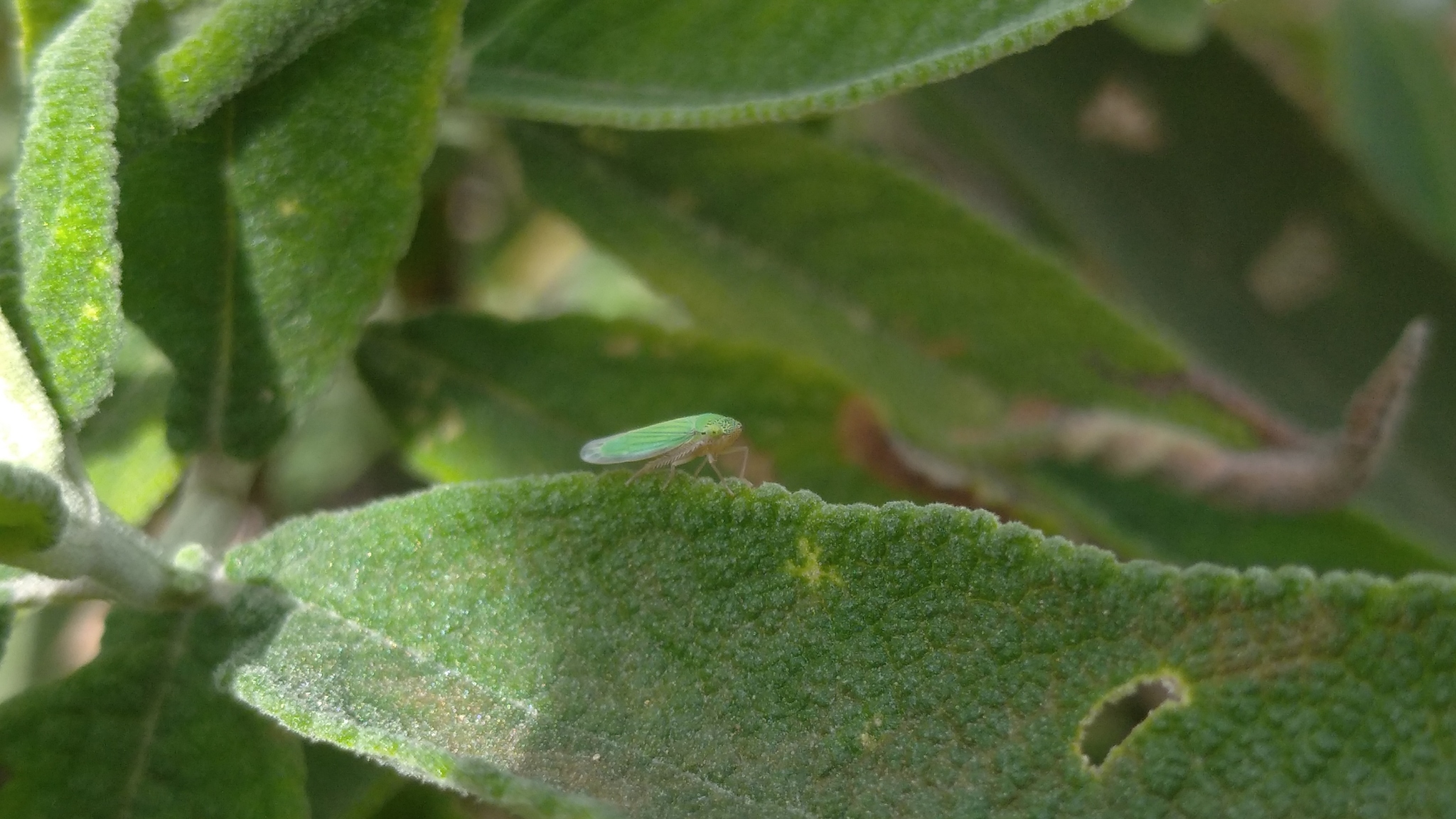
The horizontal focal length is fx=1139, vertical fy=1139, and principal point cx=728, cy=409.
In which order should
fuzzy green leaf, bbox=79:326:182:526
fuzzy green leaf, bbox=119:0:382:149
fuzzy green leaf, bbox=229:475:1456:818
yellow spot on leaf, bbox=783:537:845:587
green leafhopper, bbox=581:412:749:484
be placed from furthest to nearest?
green leafhopper, bbox=581:412:749:484 < fuzzy green leaf, bbox=79:326:182:526 < fuzzy green leaf, bbox=119:0:382:149 < yellow spot on leaf, bbox=783:537:845:587 < fuzzy green leaf, bbox=229:475:1456:818

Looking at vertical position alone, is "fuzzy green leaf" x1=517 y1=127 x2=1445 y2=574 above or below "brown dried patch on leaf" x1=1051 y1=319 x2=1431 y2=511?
above

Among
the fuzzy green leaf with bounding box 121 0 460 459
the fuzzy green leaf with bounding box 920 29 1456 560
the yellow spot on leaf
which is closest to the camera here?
the yellow spot on leaf

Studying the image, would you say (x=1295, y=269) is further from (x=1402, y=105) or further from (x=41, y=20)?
(x=41, y=20)

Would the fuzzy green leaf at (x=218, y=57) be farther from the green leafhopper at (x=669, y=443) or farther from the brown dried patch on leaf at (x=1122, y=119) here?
the brown dried patch on leaf at (x=1122, y=119)

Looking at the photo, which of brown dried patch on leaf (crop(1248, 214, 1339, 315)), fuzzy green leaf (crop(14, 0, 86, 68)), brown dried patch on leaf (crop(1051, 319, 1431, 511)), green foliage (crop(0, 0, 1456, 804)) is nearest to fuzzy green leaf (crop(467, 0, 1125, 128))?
green foliage (crop(0, 0, 1456, 804))

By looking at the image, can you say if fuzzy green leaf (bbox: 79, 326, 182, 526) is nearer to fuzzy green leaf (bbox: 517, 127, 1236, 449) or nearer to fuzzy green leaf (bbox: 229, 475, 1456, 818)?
fuzzy green leaf (bbox: 229, 475, 1456, 818)

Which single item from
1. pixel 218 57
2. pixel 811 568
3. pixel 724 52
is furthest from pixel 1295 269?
pixel 218 57

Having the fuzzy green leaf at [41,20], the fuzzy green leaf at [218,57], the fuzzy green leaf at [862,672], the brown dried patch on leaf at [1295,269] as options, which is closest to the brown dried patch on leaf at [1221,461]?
the brown dried patch on leaf at [1295,269]
